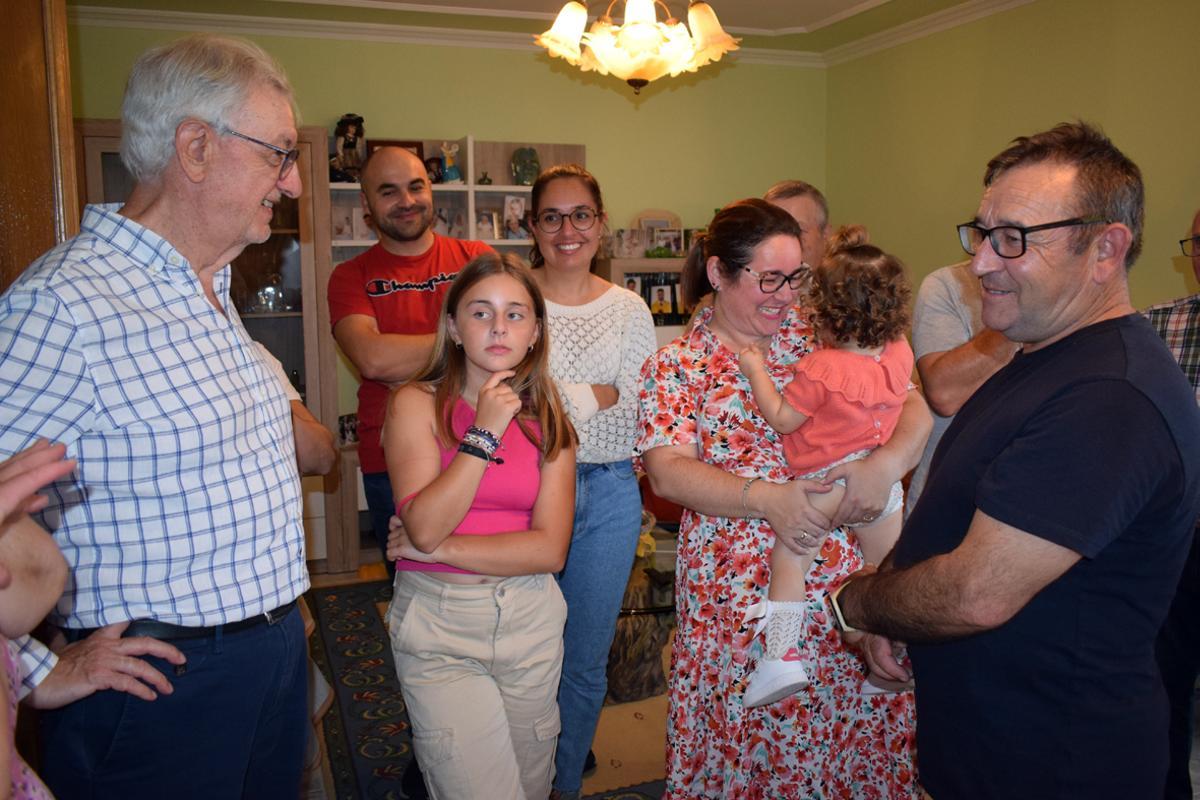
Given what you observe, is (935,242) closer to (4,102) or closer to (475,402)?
(475,402)

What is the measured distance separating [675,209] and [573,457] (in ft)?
14.6

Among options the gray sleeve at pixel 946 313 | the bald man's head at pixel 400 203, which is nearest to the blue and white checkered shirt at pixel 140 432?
the bald man's head at pixel 400 203

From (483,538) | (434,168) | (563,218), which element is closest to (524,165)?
(434,168)

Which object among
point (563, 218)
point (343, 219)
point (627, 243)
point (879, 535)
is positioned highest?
point (343, 219)

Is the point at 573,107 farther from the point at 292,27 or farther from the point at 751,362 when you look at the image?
the point at 751,362

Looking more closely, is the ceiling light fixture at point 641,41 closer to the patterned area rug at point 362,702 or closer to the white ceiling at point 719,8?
the white ceiling at point 719,8

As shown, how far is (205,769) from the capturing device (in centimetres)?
131

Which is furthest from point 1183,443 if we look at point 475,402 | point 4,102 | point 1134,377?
point 4,102

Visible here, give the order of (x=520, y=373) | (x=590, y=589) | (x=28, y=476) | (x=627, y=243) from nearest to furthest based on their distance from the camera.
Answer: (x=28, y=476) → (x=520, y=373) → (x=590, y=589) → (x=627, y=243)

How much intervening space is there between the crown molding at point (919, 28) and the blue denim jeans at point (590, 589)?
3.94 m

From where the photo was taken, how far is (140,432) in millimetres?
1207

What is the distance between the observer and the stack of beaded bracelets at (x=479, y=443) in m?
1.70

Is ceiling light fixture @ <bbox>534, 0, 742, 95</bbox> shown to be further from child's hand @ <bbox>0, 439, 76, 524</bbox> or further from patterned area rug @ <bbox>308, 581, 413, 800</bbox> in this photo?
child's hand @ <bbox>0, 439, 76, 524</bbox>

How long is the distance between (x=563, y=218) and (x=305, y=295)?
282cm
